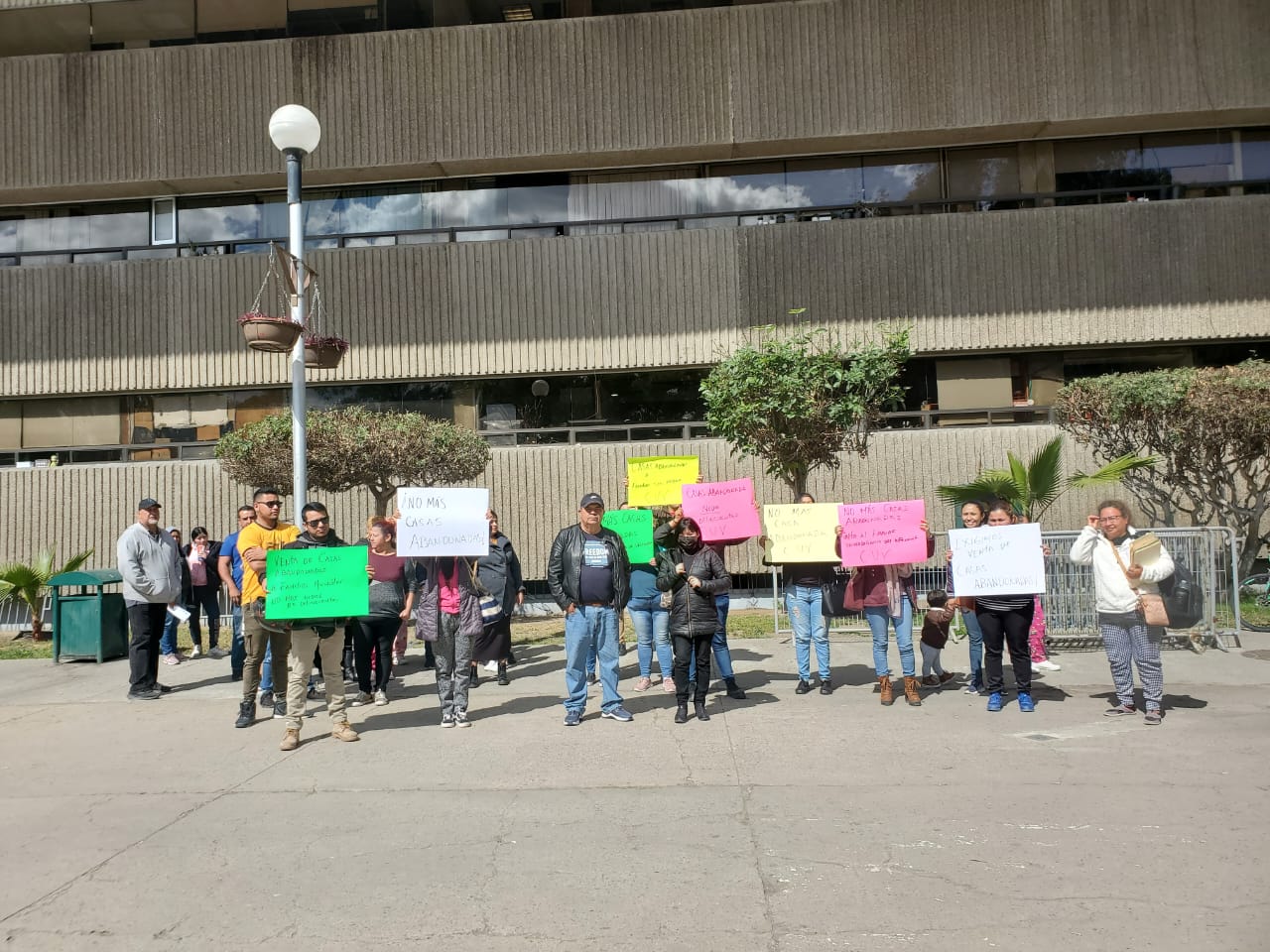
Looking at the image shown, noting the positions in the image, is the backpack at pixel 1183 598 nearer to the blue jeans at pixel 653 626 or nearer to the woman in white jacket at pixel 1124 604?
the woman in white jacket at pixel 1124 604

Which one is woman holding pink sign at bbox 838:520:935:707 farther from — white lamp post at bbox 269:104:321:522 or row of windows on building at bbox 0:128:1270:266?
row of windows on building at bbox 0:128:1270:266

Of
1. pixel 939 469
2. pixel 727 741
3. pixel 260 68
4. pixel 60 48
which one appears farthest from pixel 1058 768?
pixel 60 48

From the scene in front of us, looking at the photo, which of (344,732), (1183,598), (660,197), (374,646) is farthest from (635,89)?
(344,732)

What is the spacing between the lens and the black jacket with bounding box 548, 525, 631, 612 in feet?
27.1

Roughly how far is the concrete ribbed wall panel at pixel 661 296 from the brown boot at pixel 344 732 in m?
10.4

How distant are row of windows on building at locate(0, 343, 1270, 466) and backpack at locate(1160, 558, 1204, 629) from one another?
6640 millimetres

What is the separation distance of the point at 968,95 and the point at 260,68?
12.6 meters

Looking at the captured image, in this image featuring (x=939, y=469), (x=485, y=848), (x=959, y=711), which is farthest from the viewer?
(x=939, y=469)

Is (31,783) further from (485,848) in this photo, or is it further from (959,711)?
(959,711)

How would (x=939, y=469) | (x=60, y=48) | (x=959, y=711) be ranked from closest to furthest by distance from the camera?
(x=959, y=711) < (x=939, y=469) < (x=60, y=48)

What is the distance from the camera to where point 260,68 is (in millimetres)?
18047

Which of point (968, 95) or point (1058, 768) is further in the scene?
point (968, 95)

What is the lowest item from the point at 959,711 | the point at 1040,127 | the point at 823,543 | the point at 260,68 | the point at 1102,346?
the point at 959,711

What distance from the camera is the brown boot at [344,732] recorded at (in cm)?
784
